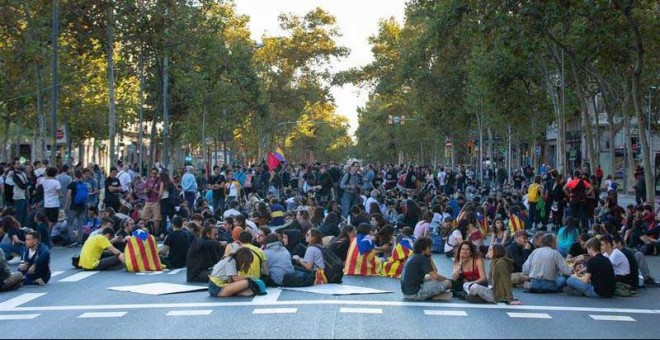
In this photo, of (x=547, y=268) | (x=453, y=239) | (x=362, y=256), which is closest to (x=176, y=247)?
(x=362, y=256)

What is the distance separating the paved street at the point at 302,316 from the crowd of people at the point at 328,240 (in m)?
0.40

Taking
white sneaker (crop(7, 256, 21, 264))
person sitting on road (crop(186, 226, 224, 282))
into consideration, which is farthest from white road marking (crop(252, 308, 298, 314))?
white sneaker (crop(7, 256, 21, 264))

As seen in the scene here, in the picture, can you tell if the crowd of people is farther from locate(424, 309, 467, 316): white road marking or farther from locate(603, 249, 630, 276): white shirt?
locate(424, 309, 467, 316): white road marking

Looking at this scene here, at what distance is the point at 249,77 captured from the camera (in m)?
71.8

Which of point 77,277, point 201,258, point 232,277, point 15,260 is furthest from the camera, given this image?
point 15,260

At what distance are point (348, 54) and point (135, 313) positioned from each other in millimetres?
86161

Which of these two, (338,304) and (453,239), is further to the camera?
(453,239)

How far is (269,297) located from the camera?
56.0 ft

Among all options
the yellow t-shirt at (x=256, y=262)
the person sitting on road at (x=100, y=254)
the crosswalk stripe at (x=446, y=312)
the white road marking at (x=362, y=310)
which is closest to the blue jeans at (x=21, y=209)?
the person sitting on road at (x=100, y=254)

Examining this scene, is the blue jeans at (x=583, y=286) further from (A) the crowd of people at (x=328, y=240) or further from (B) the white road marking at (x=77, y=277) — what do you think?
(B) the white road marking at (x=77, y=277)

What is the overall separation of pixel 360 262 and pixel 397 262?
27.0 inches

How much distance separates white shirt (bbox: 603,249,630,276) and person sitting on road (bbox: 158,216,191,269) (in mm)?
7848

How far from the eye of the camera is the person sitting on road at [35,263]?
61.6ft

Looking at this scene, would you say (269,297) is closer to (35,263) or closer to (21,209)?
(35,263)
